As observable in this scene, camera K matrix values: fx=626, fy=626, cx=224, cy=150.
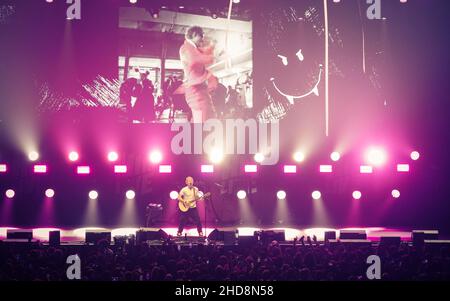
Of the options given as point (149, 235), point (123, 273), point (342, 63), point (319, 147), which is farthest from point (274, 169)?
point (123, 273)

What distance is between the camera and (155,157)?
14070mm

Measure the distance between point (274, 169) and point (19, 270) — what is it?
805 cm

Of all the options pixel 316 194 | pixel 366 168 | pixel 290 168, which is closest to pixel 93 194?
pixel 290 168

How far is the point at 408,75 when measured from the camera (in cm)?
1405

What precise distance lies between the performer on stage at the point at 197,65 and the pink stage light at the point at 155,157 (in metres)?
1.42

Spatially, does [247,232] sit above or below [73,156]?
below

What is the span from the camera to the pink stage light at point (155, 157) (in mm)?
14023

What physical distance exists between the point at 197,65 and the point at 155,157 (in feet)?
7.50

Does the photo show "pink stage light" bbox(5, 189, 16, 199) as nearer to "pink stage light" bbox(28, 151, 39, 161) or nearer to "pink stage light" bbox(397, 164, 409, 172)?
"pink stage light" bbox(28, 151, 39, 161)

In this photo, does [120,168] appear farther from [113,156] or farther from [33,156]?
[33,156]

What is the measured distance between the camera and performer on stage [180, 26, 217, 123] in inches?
530

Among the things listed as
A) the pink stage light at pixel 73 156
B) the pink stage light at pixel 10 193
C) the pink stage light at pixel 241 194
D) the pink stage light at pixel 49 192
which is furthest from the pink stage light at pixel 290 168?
the pink stage light at pixel 10 193

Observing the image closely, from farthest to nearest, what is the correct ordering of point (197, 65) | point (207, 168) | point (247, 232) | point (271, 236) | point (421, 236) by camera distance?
point (207, 168) → point (197, 65) → point (247, 232) → point (421, 236) → point (271, 236)
